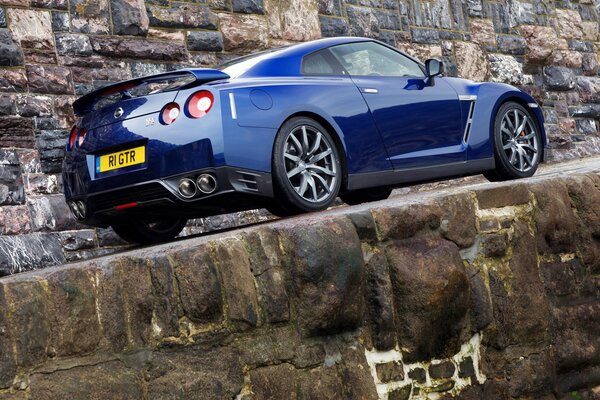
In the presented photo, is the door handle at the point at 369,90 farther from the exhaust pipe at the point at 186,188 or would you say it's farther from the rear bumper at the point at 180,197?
the exhaust pipe at the point at 186,188

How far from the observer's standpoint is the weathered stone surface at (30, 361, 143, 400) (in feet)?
15.6

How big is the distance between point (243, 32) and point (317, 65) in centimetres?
359

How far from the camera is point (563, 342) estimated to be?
755 cm

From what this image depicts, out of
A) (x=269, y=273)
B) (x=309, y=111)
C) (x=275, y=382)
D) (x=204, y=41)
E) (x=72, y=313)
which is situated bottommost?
(x=275, y=382)

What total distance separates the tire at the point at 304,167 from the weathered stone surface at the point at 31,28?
3308 millimetres

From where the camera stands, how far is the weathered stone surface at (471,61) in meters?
14.1

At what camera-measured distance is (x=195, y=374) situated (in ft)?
17.4

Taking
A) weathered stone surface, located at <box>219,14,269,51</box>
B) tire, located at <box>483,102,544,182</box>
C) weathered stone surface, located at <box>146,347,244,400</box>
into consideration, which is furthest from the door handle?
weathered stone surface, located at <box>219,14,269,51</box>

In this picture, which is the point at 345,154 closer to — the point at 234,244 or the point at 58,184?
the point at 234,244

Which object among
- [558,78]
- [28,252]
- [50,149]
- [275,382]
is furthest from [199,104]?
[558,78]

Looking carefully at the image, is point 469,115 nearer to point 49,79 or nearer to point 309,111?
point 309,111

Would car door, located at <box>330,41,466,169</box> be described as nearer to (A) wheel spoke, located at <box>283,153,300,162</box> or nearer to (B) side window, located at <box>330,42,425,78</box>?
(B) side window, located at <box>330,42,425,78</box>

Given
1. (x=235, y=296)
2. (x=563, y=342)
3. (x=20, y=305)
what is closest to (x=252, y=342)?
(x=235, y=296)

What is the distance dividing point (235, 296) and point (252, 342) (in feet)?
0.83
